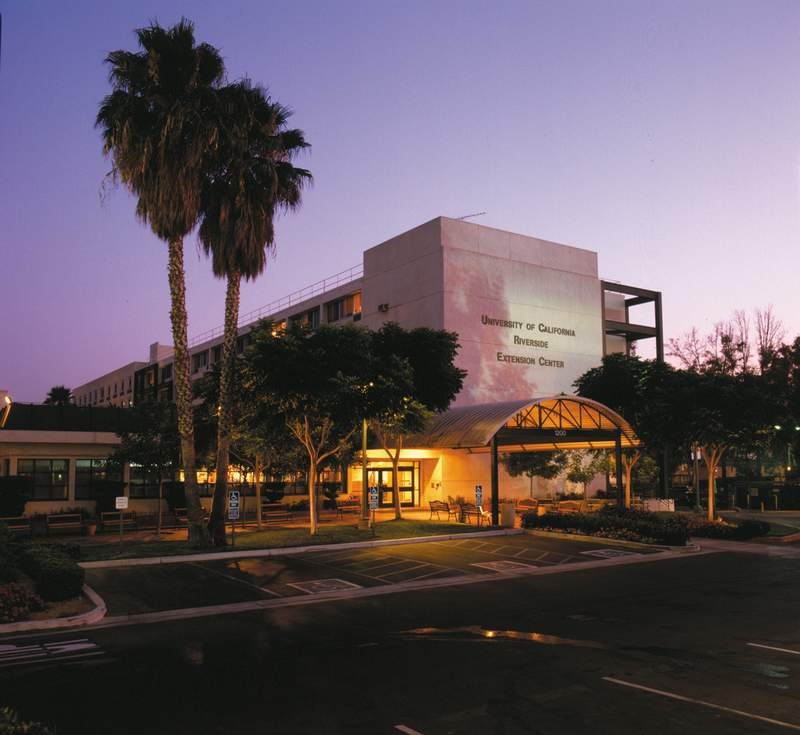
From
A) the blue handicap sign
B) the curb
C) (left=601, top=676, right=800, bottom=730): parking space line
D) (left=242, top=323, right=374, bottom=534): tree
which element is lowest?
the curb

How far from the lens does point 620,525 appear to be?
26438 millimetres

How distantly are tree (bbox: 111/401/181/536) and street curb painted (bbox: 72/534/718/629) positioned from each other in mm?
12950

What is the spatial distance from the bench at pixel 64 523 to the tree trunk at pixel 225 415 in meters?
8.07

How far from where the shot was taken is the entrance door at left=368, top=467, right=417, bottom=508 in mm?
43344

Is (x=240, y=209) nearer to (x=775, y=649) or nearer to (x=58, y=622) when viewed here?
(x=58, y=622)

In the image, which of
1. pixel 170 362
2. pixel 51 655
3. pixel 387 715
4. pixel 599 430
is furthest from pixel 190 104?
pixel 170 362

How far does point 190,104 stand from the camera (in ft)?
71.8

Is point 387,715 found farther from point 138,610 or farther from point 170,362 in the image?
point 170,362

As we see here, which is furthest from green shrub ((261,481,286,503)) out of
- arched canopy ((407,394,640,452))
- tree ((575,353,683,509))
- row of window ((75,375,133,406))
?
row of window ((75,375,133,406))

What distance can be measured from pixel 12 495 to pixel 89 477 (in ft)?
13.3

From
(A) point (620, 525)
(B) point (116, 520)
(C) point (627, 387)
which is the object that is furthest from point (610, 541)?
(B) point (116, 520)

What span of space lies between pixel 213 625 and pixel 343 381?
36.8 ft

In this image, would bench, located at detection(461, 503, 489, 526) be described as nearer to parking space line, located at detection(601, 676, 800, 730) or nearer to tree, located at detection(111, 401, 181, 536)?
tree, located at detection(111, 401, 181, 536)

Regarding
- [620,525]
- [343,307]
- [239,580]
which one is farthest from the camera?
[343,307]
